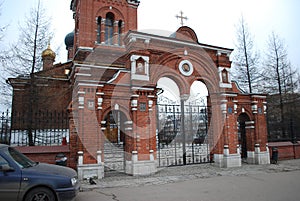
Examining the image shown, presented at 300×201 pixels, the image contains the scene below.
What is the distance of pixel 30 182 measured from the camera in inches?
197

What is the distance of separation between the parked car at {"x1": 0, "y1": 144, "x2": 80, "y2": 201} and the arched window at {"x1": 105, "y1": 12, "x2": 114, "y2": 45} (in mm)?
15299

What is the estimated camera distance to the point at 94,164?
370 inches

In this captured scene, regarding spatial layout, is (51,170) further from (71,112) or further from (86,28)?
(86,28)

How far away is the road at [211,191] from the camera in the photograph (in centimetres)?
647

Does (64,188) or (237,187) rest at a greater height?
(64,188)

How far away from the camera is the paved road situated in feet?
21.4

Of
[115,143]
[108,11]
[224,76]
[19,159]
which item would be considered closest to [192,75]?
[224,76]

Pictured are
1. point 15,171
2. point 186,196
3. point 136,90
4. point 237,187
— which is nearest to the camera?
point 15,171

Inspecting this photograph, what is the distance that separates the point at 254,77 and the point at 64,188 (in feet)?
64.0

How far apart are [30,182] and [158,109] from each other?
7.78 meters

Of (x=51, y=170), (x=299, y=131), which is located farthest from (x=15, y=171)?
(x=299, y=131)

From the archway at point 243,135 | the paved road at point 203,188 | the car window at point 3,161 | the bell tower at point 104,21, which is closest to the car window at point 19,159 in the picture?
the car window at point 3,161

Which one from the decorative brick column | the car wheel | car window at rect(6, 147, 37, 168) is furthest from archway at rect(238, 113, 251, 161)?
car window at rect(6, 147, 37, 168)

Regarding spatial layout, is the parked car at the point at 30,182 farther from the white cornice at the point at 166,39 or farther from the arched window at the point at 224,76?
the arched window at the point at 224,76
